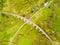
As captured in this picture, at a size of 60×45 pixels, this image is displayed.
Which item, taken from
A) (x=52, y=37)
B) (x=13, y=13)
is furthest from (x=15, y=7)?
(x=52, y=37)

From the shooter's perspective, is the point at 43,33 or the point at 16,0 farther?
the point at 16,0

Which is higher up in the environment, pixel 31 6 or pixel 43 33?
pixel 31 6

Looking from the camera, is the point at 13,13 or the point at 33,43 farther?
the point at 13,13

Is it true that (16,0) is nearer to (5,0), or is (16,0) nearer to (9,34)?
(5,0)

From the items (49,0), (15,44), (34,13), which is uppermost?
(49,0)

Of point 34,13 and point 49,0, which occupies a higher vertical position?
point 49,0

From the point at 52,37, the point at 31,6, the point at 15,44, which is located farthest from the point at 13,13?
the point at 52,37

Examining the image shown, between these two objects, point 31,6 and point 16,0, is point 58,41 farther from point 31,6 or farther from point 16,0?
point 16,0

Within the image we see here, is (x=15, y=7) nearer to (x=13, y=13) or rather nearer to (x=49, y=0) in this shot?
(x=13, y=13)
